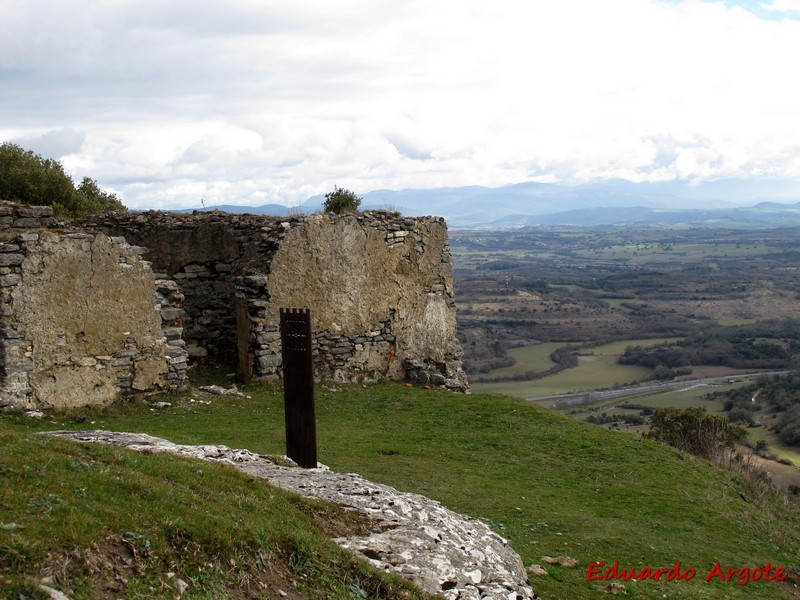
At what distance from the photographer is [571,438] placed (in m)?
16.0

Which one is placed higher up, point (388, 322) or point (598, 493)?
point (388, 322)

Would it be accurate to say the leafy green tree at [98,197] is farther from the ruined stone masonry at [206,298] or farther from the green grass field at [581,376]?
the green grass field at [581,376]

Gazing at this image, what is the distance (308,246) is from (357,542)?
40.3ft

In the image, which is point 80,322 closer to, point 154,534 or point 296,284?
point 296,284

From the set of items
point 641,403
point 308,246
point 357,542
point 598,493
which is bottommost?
point 641,403

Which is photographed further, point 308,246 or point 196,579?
point 308,246

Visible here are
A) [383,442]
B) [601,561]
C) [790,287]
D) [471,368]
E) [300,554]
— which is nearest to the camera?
[300,554]

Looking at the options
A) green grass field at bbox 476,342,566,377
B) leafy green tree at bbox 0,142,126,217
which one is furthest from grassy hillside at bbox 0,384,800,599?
green grass field at bbox 476,342,566,377

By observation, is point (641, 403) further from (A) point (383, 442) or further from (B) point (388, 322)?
(A) point (383, 442)

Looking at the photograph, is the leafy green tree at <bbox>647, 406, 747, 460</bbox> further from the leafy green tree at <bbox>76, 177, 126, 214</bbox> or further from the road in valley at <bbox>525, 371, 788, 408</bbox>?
the road in valley at <bbox>525, 371, 788, 408</bbox>

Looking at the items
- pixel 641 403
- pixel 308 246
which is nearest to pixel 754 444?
pixel 641 403

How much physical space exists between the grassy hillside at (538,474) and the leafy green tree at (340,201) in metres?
6.81

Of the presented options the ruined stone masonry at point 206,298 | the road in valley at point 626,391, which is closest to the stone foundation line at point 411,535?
the ruined stone masonry at point 206,298

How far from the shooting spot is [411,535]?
25.7 feet
